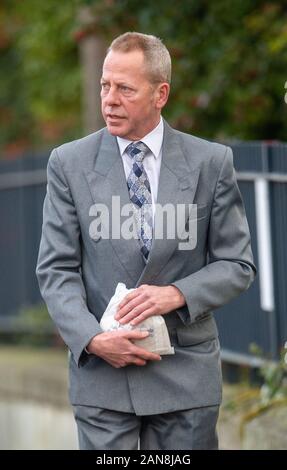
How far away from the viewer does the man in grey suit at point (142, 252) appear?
15.6ft

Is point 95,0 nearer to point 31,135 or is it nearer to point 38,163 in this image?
point 38,163

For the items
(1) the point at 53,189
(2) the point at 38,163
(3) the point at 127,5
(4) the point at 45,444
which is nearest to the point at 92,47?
(2) the point at 38,163

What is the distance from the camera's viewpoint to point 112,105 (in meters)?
4.74

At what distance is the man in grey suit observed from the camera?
476 cm

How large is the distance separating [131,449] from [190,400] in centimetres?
26

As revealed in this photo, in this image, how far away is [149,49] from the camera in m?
4.74

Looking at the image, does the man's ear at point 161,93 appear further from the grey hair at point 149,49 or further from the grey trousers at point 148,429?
the grey trousers at point 148,429

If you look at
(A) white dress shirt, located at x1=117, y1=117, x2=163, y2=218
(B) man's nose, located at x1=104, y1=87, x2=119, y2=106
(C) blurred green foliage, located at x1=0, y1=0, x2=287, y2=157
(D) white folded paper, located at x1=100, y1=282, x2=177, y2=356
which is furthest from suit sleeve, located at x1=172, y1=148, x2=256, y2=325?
(C) blurred green foliage, located at x1=0, y1=0, x2=287, y2=157

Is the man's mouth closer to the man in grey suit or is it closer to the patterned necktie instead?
the man in grey suit

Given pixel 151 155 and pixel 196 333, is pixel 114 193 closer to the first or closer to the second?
pixel 151 155

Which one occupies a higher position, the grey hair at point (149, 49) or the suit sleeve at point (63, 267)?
the grey hair at point (149, 49)

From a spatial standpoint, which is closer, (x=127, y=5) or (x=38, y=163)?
(x=127, y=5)

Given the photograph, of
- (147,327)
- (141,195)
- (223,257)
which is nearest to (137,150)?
A: (141,195)

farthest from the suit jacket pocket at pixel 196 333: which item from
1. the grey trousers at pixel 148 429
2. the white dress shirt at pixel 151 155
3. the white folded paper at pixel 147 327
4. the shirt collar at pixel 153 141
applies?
the shirt collar at pixel 153 141
